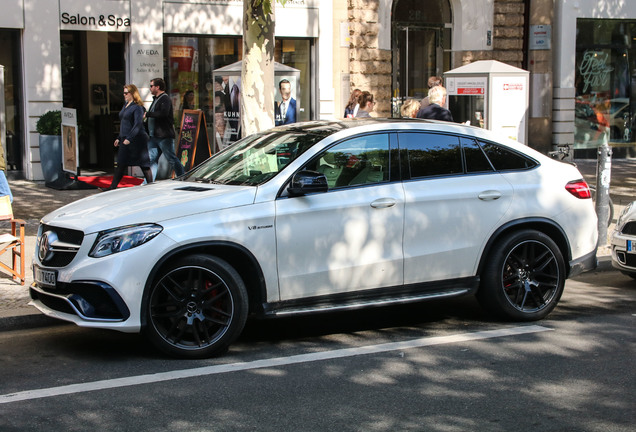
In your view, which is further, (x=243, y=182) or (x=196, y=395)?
(x=243, y=182)

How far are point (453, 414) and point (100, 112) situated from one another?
15.4m

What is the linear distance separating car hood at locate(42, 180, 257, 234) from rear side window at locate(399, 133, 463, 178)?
135cm

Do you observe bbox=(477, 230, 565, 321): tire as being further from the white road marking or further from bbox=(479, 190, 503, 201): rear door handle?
bbox=(479, 190, 503, 201): rear door handle

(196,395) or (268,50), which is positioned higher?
(268,50)


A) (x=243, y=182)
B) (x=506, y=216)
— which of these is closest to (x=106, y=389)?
(x=243, y=182)

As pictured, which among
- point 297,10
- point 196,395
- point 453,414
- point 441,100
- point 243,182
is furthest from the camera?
point 297,10

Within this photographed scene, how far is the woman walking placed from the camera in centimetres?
1418

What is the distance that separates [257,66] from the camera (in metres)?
10.3

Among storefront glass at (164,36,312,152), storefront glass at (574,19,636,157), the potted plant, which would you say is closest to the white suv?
the potted plant

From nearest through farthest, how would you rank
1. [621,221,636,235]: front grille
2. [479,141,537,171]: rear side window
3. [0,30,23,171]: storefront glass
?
[479,141,537,171]: rear side window
[621,221,636,235]: front grille
[0,30,23,171]: storefront glass

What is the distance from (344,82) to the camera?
19812 mm

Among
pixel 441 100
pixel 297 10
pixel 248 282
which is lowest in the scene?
pixel 248 282

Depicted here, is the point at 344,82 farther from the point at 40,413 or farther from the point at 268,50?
the point at 40,413

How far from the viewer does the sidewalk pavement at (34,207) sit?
24.1 ft
